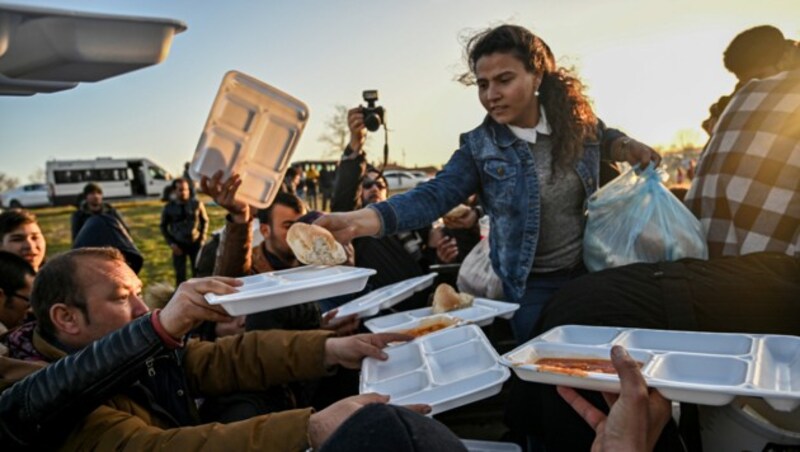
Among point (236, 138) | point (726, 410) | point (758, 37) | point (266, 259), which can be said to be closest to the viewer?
point (726, 410)

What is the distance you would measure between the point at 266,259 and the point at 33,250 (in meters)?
1.83

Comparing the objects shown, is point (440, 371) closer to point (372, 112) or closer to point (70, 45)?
point (70, 45)

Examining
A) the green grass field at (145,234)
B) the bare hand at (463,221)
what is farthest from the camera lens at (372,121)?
the green grass field at (145,234)

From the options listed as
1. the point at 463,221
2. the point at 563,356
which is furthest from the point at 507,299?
the point at 463,221

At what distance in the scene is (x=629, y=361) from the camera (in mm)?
1083

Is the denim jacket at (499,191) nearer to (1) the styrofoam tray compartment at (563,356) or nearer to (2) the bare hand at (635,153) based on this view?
(2) the bare hand at (635,153)

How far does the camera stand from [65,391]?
4.47ft

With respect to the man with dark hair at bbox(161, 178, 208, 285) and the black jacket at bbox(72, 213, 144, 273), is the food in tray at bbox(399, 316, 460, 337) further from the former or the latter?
the man with dark hair at bbox(161, 178, 208, 285)

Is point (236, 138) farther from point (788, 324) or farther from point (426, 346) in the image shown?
point (788, 324)

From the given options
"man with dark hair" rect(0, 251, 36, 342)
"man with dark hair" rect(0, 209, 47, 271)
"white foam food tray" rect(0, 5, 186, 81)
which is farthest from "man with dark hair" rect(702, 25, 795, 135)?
"man with dark hair" rect(0, 209, 47, 271)

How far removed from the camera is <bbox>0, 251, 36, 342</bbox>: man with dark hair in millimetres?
2826

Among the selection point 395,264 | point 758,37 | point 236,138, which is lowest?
point 395,264

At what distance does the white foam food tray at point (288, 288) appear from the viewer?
5.33 feet

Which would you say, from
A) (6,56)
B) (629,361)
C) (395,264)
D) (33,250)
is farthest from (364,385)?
(33,250)
